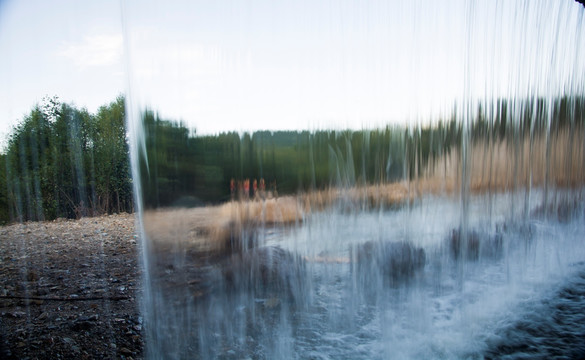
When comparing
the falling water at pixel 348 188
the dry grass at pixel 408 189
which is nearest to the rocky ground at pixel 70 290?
the falling water at pixel 348 188

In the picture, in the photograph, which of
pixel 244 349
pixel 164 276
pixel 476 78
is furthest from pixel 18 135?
pixel 476 78

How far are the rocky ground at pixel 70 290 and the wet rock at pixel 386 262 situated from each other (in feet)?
7.42

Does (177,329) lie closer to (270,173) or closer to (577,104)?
(270,173)

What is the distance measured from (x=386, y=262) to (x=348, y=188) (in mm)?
900

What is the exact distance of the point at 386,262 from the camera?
4016mm

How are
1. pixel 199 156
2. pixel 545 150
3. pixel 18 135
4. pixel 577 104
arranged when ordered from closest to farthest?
1. pixel 199 156
2. pixel 545 150
3. pixel 577 104
4. pixel 18 135

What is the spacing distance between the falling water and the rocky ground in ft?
2.62

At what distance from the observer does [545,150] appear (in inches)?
198

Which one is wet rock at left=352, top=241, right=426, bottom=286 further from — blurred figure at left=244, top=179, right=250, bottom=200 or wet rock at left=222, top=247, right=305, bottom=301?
blurred figure at left=244, top=179, right=250, bottom=200

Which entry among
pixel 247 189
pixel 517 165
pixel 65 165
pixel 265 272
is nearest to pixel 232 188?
pixel 247 189

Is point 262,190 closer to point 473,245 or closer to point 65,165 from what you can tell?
point 473,245

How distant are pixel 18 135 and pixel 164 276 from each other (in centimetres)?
491

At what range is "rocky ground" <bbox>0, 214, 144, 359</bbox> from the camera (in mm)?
3615

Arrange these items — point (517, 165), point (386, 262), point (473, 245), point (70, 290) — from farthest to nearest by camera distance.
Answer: point (70, 290) < point (517, 165) < point (473, 245) < point (386, 262)
